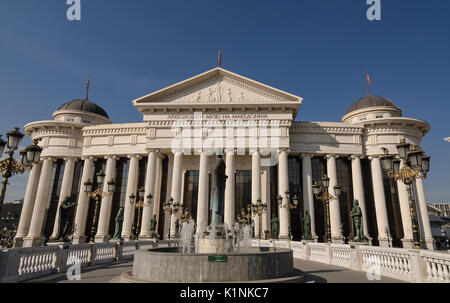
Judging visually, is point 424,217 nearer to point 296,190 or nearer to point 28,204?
point 296,190

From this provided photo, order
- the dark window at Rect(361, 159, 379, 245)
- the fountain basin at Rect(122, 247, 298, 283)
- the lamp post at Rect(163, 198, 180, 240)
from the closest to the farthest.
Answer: the fountain basin at Rect(122, 247, 298, 283) → the lamp post at Rect(163, 198, 180, 240) → the dark window at Rect(361, 159, 379, 245)

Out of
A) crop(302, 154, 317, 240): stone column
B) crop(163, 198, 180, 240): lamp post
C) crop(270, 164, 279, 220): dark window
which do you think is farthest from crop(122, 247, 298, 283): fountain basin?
crop(270, 164, 279, 220): dark window

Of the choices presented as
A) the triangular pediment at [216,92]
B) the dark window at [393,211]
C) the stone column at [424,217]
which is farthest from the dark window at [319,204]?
the stone column at [424,217]

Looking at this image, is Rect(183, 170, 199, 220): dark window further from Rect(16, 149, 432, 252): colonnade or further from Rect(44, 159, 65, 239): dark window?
Rect(44, 159, 65, 239): dark window

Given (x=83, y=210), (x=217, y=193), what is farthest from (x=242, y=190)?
(x=217, y=193)

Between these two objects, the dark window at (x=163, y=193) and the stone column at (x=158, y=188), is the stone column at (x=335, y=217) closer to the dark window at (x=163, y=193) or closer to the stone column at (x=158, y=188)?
the dark window at (x=163, y=193)

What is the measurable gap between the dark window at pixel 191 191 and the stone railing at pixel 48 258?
19892 millimetres

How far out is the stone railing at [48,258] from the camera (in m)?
9.35

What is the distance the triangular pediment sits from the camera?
37.1 metres

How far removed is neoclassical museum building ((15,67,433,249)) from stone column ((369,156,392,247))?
0.40ft

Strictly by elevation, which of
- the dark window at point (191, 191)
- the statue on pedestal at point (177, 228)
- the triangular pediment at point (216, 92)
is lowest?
the statue on pedestal at point (177, 228)

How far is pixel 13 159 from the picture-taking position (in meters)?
12.1
